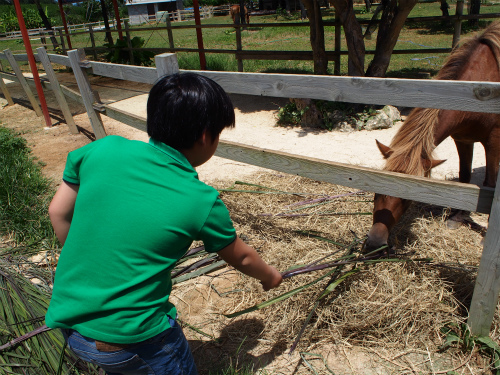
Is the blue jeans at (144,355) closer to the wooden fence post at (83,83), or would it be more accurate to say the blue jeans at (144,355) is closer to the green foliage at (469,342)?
the green foliage at (469,342)

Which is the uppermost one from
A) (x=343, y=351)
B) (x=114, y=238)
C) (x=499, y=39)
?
(x=499, y=39)

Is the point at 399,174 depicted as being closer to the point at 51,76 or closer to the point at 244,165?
the point at 244,165

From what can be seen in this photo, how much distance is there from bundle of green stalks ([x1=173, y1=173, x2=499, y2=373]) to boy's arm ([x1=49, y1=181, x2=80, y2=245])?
3.45 ft

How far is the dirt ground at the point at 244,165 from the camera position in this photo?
2.17 metres

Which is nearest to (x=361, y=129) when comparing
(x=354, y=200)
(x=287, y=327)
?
(x=354, y=200)

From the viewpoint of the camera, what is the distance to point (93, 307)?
1125 millimetres

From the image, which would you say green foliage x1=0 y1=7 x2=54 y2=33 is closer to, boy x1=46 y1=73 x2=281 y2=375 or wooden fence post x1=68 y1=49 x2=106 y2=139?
wooden fence post x1=68 y1=49 x2=106 y2=139

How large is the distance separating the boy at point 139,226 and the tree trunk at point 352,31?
6263mm

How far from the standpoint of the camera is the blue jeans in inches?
47.4

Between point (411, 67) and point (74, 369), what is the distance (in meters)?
11.4

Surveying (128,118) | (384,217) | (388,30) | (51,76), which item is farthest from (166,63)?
(388,30)

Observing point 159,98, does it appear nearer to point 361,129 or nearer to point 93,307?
point 93,307

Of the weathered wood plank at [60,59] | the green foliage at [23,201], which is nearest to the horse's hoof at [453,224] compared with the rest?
the green foliage at [23,201]

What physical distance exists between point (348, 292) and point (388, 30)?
225 inches
